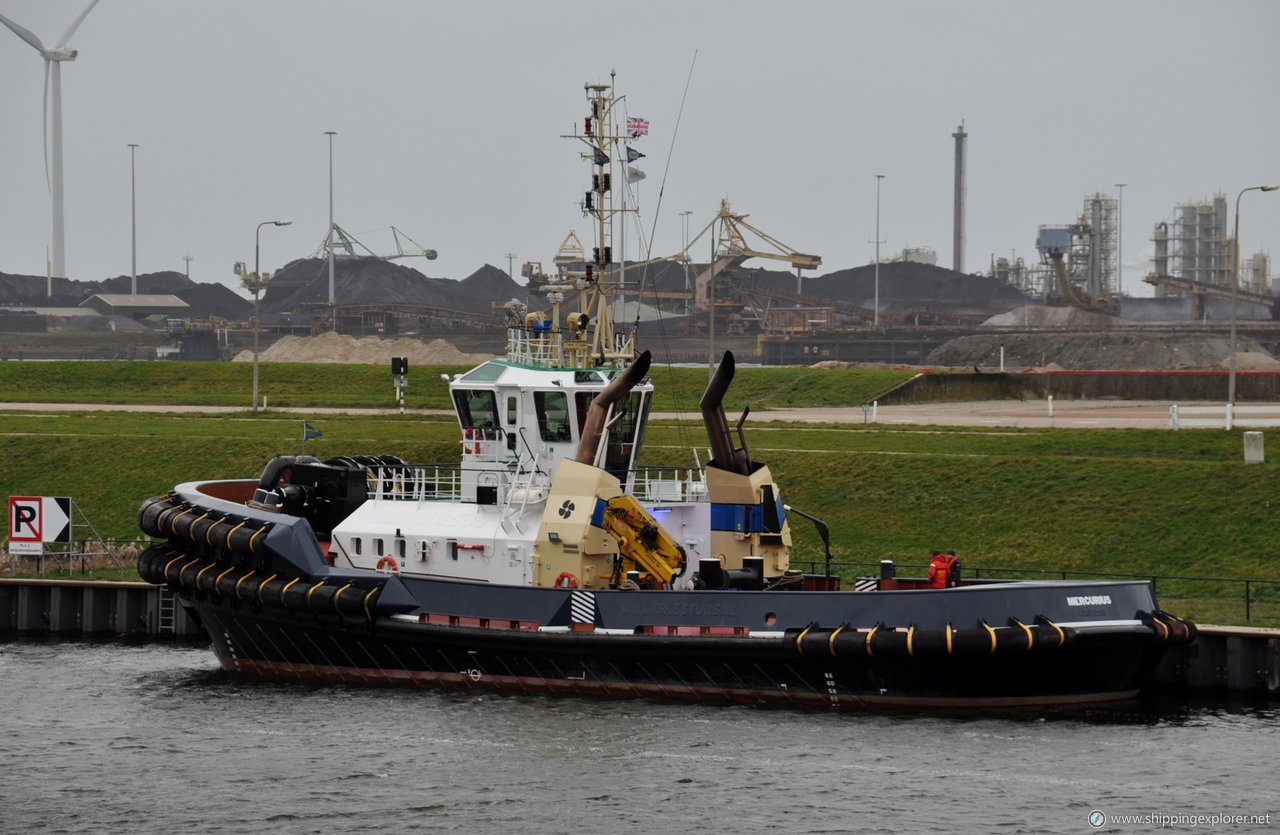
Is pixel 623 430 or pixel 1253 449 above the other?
pixel 623 430

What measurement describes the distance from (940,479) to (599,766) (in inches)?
627

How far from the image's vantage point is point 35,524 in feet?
102

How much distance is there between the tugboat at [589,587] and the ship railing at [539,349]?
0.04 m

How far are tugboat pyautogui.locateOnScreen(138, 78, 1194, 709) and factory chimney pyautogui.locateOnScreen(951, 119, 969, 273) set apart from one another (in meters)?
122

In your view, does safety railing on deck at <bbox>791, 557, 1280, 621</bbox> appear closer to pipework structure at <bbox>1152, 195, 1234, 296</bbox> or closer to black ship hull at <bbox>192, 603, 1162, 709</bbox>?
black ship hull at <bbox>192, 603, 1162, 709</bbox>

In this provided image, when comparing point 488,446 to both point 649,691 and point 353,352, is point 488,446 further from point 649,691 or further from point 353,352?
point 353,352

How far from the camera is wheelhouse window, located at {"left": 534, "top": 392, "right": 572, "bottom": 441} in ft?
78.5

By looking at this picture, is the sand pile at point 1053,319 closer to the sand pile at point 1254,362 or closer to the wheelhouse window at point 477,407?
the sand pile at point 1254,362

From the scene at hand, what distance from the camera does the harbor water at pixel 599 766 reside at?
17531mm

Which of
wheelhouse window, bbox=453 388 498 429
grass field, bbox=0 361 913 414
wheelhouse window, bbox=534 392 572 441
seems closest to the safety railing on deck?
wheelhouse window, bbox=534 392 572 441

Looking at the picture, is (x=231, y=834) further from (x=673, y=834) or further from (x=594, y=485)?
(x=594, y=485)

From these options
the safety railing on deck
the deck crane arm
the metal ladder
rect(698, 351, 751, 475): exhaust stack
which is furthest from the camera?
the metal ladder

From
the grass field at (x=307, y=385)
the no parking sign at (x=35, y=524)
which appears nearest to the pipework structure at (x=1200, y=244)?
the grass field at (x=307, y=385)

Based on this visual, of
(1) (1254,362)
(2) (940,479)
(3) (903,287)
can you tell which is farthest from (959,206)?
(2) (940,479)
